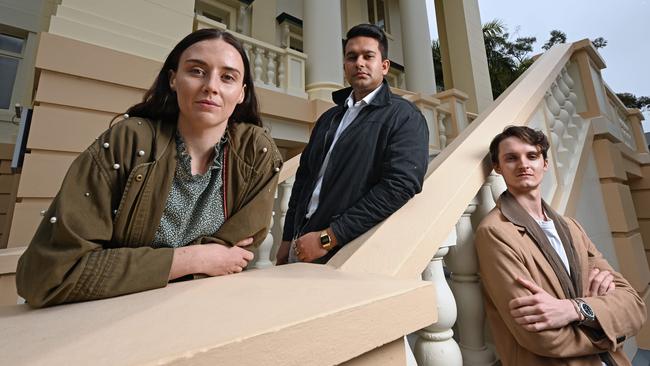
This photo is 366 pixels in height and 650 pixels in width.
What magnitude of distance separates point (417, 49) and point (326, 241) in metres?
6.87

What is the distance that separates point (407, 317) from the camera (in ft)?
1.92

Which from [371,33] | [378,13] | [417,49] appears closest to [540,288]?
[371,33]

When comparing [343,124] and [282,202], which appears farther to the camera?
[282,202]

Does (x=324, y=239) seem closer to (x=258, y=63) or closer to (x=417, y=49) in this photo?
(x=258, y=63)

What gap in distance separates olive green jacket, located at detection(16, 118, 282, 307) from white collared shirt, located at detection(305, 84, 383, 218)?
1.61 feet

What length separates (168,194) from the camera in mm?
835

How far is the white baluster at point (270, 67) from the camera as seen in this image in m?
4.03

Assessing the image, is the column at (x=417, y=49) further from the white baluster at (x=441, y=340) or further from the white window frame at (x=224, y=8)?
the white baluster at (x=441, y=340)

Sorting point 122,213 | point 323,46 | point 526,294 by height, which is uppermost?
point 323,46

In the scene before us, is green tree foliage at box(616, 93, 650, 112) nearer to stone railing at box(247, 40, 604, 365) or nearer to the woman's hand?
stone railing at box(247, 40, 604, 365)

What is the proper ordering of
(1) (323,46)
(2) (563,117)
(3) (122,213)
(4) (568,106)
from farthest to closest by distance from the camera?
(1) (323,46) < (4) (568,106) < (2) (563,117) < (3) (122,213)

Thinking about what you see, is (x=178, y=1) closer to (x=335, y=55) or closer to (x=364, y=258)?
(x=335, y=55)

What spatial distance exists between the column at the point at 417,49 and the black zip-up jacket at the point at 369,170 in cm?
582

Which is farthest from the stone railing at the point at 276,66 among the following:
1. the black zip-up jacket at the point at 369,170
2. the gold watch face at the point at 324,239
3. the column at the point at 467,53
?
the column at the point at 467,53
